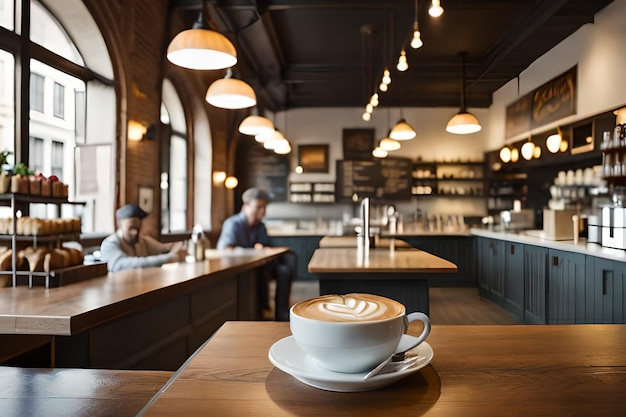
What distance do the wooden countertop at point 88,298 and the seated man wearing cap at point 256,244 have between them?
6.51ft

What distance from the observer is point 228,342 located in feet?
3.56

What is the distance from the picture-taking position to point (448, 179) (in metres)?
9.75

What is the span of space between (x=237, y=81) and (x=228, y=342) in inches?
109

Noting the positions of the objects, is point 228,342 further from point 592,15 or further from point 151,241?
point 592,15

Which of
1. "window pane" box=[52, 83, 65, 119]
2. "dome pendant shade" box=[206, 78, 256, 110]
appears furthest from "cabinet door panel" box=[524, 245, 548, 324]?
"window pane" box=[52, 83, 65, 119]

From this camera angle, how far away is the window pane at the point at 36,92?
4.06 metres

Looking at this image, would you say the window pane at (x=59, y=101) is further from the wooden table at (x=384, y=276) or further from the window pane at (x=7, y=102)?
the wooden table at (x=384, y=276)

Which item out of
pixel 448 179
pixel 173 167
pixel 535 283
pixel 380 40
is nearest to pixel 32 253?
pixel 535 283

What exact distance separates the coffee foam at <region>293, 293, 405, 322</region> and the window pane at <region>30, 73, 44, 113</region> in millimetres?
4061

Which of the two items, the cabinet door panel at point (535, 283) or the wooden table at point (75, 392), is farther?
the cabinet door panel at point (535, 283)

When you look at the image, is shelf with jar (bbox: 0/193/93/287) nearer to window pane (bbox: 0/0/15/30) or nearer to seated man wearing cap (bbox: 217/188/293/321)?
window pane (bbox: 0/0/15/30)

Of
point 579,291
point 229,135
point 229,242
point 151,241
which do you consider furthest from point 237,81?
point 229,135

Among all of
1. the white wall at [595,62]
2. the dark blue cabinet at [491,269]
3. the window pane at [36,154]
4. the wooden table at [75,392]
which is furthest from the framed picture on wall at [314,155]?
the wooden table at [75,392]

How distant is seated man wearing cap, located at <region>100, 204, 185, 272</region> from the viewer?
11.4ft
